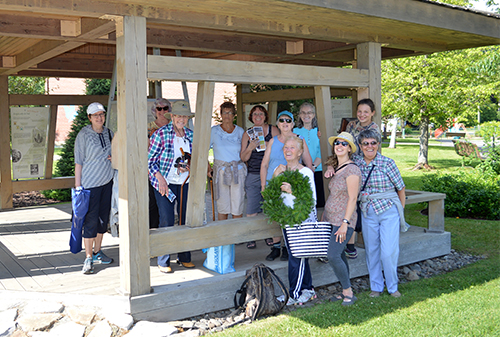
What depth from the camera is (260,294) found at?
4598 millimetres

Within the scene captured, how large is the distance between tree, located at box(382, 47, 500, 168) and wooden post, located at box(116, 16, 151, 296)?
1386 centimetres

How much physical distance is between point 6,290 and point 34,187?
591 centimetres

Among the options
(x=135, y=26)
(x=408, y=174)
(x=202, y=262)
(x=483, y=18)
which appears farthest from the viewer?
(x=408, y=174)

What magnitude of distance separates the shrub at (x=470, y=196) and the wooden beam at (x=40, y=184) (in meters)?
7.35

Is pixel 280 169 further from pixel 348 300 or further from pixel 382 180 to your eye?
pixel 348 300

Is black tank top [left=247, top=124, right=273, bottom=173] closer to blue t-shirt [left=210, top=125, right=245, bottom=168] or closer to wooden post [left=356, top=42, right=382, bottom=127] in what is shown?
blue t-shirt [left=210, top=125, right=245, bottom=168]

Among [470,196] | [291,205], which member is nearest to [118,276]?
[291,205]

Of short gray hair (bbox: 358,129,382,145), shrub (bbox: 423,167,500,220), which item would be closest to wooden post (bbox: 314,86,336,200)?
short gray hair (bbox: 358,129,382,145)

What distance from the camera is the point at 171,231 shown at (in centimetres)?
455

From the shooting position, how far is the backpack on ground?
4.56 meters

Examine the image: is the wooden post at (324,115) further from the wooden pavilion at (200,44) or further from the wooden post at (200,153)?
the wooden post at (200,153)

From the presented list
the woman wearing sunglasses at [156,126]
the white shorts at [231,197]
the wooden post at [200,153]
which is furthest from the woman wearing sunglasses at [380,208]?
the woman wearing sunglasses at [156,126]

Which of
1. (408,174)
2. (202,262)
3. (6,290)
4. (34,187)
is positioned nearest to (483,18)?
(202,262)

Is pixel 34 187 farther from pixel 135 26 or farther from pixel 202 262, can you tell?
pixel 135 26
